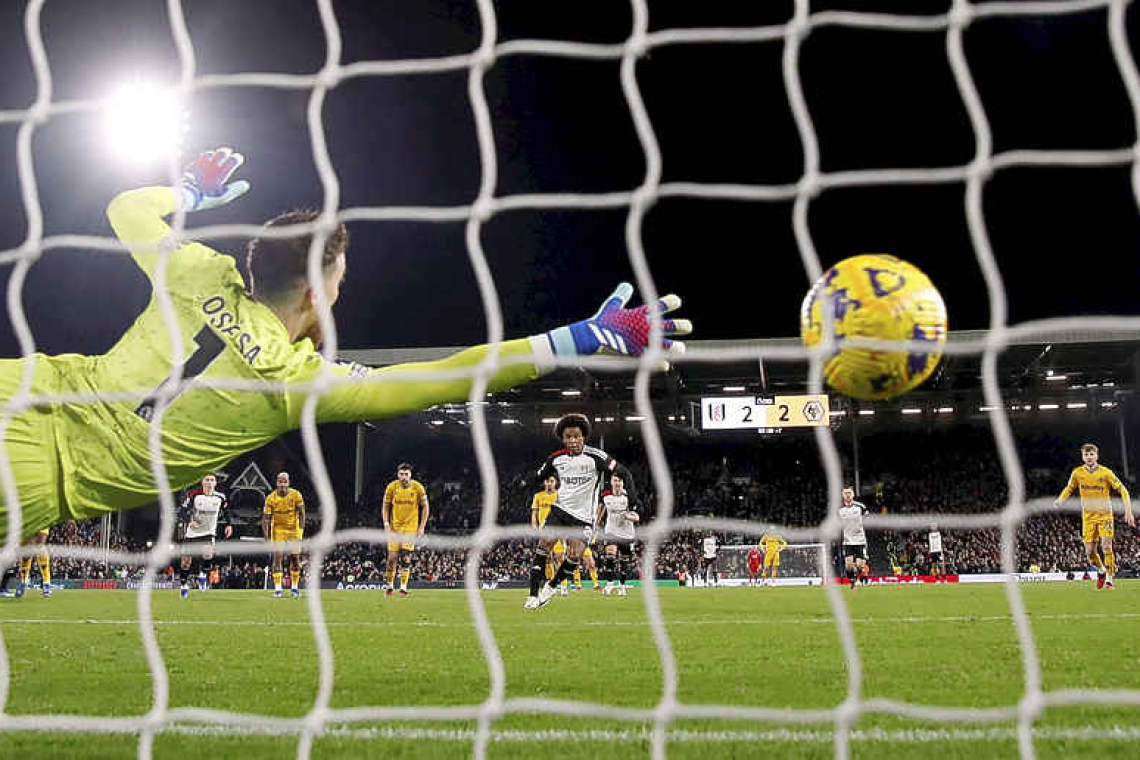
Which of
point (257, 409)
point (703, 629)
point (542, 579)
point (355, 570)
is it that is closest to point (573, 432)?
point (542, 579)

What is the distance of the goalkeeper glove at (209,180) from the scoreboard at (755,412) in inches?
1188

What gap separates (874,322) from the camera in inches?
138

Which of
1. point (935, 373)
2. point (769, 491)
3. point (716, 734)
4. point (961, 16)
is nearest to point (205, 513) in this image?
point (716, 734)

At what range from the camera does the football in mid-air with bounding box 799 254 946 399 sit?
348 cm

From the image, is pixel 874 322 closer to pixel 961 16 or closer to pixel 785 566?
pixel 961 16

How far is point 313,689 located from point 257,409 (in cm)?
184

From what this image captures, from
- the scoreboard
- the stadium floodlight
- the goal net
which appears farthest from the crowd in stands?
the stadium floodlight

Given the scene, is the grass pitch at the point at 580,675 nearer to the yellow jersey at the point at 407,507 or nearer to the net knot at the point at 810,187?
the net knot at the point at 810,187

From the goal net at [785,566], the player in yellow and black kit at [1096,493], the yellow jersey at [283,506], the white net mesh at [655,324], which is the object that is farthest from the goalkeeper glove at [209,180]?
the goal net at [785,566]

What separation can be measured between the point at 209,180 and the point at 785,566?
80.4ft

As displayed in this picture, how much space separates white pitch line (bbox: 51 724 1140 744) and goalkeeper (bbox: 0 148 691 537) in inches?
40.7

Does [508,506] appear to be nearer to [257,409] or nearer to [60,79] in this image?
[60,79]

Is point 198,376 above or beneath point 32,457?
above

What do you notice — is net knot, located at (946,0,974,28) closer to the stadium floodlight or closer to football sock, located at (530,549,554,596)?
the stadium floodlight
